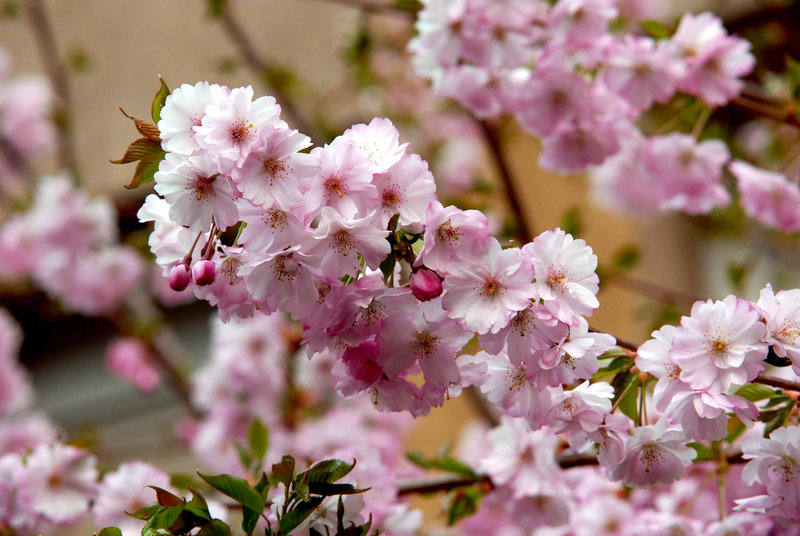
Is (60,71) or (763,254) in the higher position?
(60,71)

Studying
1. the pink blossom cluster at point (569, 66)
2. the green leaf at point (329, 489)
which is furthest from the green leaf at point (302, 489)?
the pink blossom cluster at point (569, 66)

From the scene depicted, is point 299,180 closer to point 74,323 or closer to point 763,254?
point 763,254

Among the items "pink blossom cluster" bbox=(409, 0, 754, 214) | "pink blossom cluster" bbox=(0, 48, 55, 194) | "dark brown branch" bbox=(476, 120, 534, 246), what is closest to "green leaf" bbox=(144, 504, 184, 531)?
"pink blossom cluster" bbox=(409, 0, 754, 214)

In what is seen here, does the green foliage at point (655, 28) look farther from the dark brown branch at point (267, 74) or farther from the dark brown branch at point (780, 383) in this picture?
the dark brown branch at point (267, 74)

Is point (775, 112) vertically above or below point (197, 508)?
above

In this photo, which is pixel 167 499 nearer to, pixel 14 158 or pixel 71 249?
pixel 71 249

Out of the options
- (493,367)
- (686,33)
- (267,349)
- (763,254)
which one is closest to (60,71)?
(267,349)

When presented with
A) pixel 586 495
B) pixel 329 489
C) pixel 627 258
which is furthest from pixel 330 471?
pixel 627 258
